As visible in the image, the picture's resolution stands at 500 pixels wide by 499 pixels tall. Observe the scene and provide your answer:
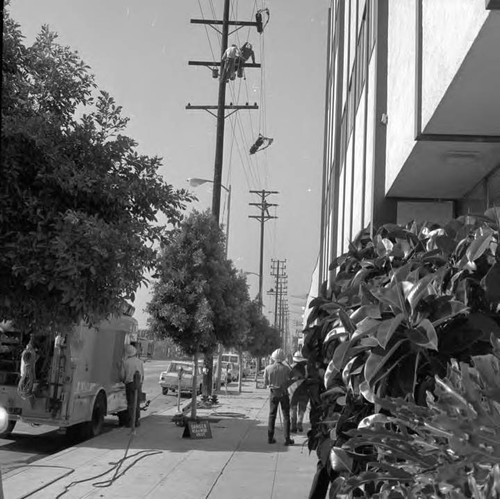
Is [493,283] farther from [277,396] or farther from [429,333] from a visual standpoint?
[277,396]

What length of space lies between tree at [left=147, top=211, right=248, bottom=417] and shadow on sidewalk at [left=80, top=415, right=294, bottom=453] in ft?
6.51

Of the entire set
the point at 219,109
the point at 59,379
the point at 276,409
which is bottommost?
the point at 276,409

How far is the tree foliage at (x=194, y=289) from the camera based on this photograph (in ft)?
48.4

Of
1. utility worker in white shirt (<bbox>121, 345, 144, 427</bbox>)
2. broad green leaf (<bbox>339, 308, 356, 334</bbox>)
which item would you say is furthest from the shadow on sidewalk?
broad green leaf (<bbox>339, 308, 356, 334</bbox>)

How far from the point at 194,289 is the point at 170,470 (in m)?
6.18

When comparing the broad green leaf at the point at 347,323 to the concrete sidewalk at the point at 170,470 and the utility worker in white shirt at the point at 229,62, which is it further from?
the utility worker in white shirt at the point at 229,62

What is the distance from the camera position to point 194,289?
15.1 metres

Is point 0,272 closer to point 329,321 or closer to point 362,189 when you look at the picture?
point 329,321

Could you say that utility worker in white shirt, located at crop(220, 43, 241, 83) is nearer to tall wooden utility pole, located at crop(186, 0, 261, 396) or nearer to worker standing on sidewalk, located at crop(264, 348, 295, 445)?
tall wooden utility pole, located at crop(186, 0, 261, 396)

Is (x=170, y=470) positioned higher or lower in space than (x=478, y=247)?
lower

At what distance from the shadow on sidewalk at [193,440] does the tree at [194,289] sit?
1984mm

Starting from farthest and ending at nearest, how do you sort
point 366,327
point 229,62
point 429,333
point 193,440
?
point 229,62
point 193,440
point 366,327
point 429,333

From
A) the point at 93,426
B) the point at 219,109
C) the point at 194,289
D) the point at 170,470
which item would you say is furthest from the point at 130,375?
the point at 219,109

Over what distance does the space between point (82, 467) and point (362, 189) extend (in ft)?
19.1
